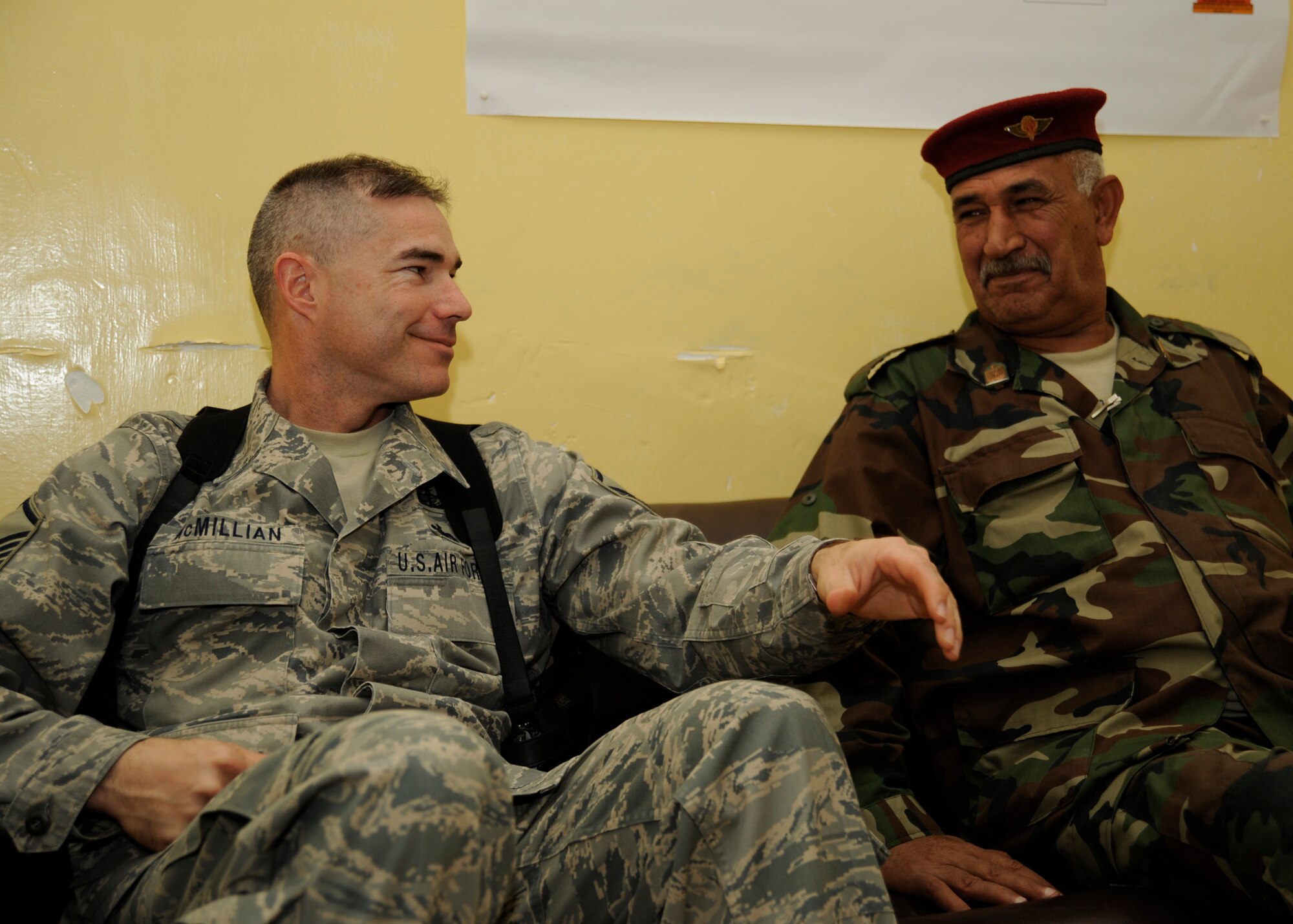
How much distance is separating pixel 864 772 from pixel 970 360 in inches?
27.7

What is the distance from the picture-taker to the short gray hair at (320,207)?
1.42m

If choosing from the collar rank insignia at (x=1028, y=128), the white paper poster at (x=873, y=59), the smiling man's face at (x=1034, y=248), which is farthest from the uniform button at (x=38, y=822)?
the collar rank insignia at (x=1028, y=128)

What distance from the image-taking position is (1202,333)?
5.67ft

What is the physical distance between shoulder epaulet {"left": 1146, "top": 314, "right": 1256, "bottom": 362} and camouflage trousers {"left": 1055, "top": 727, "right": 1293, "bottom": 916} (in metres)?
0.71

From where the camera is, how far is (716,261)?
1.85 meters

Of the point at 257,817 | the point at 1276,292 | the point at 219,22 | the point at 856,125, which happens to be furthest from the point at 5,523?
the point at 1276,292

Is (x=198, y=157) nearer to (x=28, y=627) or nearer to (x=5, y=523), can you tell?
(x=5, y=523)

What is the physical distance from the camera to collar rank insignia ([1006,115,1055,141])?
1.65 meters

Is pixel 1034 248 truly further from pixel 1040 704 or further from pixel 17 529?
pixel 17 529

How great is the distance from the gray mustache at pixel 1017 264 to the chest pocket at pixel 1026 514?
0.90ft

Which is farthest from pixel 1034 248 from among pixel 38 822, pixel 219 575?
pixel 38 822

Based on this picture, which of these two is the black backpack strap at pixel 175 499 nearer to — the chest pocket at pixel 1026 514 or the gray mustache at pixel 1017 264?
the chest pocket at pixel 1026 514

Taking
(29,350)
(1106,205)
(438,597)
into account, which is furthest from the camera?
(1106,205)

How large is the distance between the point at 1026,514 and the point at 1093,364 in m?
0.35
